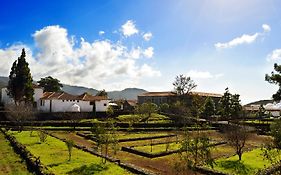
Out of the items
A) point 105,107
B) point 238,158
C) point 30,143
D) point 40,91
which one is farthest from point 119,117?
point 238,158

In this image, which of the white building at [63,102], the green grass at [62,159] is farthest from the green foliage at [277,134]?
the white building at [63,102]

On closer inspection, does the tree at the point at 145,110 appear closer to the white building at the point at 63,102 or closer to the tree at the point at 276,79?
the white building at the point at 63,102

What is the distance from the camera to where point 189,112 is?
5897 cm

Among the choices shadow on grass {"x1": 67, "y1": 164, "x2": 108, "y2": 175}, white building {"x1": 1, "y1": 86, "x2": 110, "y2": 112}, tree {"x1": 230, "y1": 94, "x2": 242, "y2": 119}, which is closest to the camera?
shadow on grass {"x1": 67, "y1": 164, "x2": 108, "y2": 175}

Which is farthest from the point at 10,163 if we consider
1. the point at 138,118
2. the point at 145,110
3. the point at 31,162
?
the point at 145,110

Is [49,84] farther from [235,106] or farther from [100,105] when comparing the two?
[235,106]

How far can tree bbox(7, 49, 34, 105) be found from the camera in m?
53.8

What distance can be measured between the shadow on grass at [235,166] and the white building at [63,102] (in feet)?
141

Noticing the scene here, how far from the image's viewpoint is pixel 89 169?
20297mm

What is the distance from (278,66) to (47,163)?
67.6 ft

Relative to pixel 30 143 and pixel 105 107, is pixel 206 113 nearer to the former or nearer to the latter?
pixel 105 107

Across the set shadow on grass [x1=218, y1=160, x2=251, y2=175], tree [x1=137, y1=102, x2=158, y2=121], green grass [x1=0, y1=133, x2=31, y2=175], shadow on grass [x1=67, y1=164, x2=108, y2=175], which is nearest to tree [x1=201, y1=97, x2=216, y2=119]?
tree [x1=137, y1=102, x2=158, y2=121]

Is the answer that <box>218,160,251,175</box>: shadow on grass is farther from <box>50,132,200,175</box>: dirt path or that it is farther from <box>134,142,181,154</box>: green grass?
<box>134,142,181,154</box>: green grass

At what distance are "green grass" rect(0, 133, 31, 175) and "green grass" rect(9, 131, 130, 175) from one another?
1.46 meters
